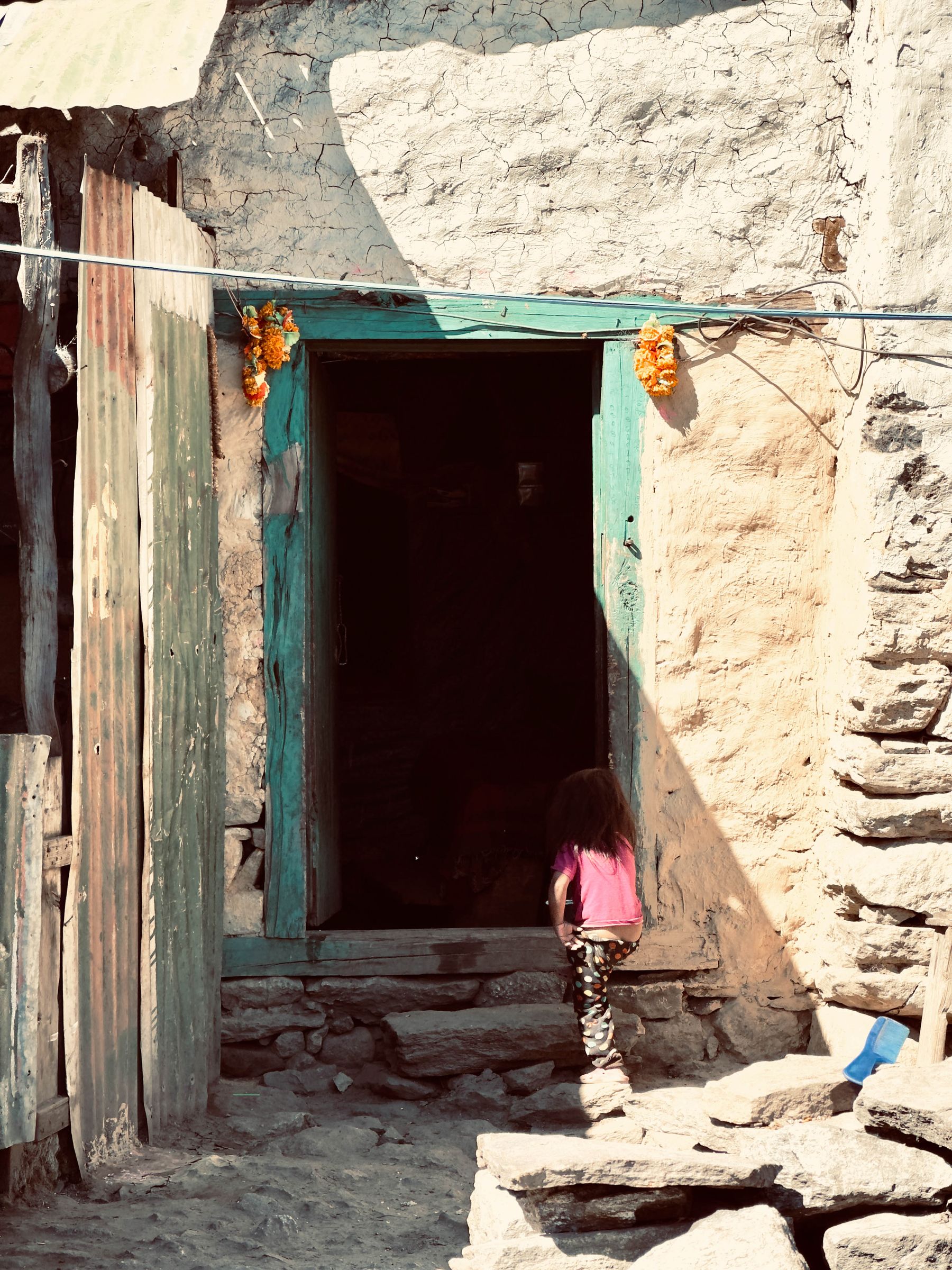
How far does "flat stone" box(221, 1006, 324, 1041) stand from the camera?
4.94m

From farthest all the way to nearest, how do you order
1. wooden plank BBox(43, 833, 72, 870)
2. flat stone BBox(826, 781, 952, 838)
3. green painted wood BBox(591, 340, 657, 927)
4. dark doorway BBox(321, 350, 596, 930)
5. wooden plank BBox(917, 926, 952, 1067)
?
1. dark doorway BBox(321, 350, 596, 930)
2. green painted wood BBox(591, 340, 657, 927)
3. flat stone BBox(826, 781, 952, 838)
4. wooden plank BBox(917, 926, 952, 1067)
5. wooden plank BBox(43, 833, 72, 870)

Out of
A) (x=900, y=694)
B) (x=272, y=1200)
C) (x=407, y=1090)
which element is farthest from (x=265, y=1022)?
(x=900, y=694)

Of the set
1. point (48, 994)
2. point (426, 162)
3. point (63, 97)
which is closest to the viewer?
point (48, 994)

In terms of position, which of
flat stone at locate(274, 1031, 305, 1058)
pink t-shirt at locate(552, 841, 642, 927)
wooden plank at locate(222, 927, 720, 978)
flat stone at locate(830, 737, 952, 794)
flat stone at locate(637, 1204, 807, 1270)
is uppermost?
flat stone at locate(830, 737, 952, 794)

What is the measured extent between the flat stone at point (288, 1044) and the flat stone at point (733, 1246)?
2103 mm

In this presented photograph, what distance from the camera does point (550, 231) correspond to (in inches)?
193

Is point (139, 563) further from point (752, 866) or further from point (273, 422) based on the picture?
point (752, 866)

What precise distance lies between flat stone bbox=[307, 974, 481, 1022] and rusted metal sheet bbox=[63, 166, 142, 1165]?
1.06 meters

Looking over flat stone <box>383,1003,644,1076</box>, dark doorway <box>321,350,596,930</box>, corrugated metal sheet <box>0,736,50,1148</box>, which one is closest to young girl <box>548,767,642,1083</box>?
flat stone <box>383,1003,644,1076</box>

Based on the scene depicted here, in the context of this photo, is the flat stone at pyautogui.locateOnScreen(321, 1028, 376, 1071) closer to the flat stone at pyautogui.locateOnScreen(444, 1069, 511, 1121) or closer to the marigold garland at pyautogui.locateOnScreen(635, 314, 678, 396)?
the flat stone at pyautogui.locateOnScreen(444, 1069, 511, 1121)

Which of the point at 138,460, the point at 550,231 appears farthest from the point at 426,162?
the point at 138,460

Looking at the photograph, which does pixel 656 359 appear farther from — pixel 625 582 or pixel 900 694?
pixel 900 694

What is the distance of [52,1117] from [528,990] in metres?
1.98

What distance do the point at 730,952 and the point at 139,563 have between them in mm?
2710
